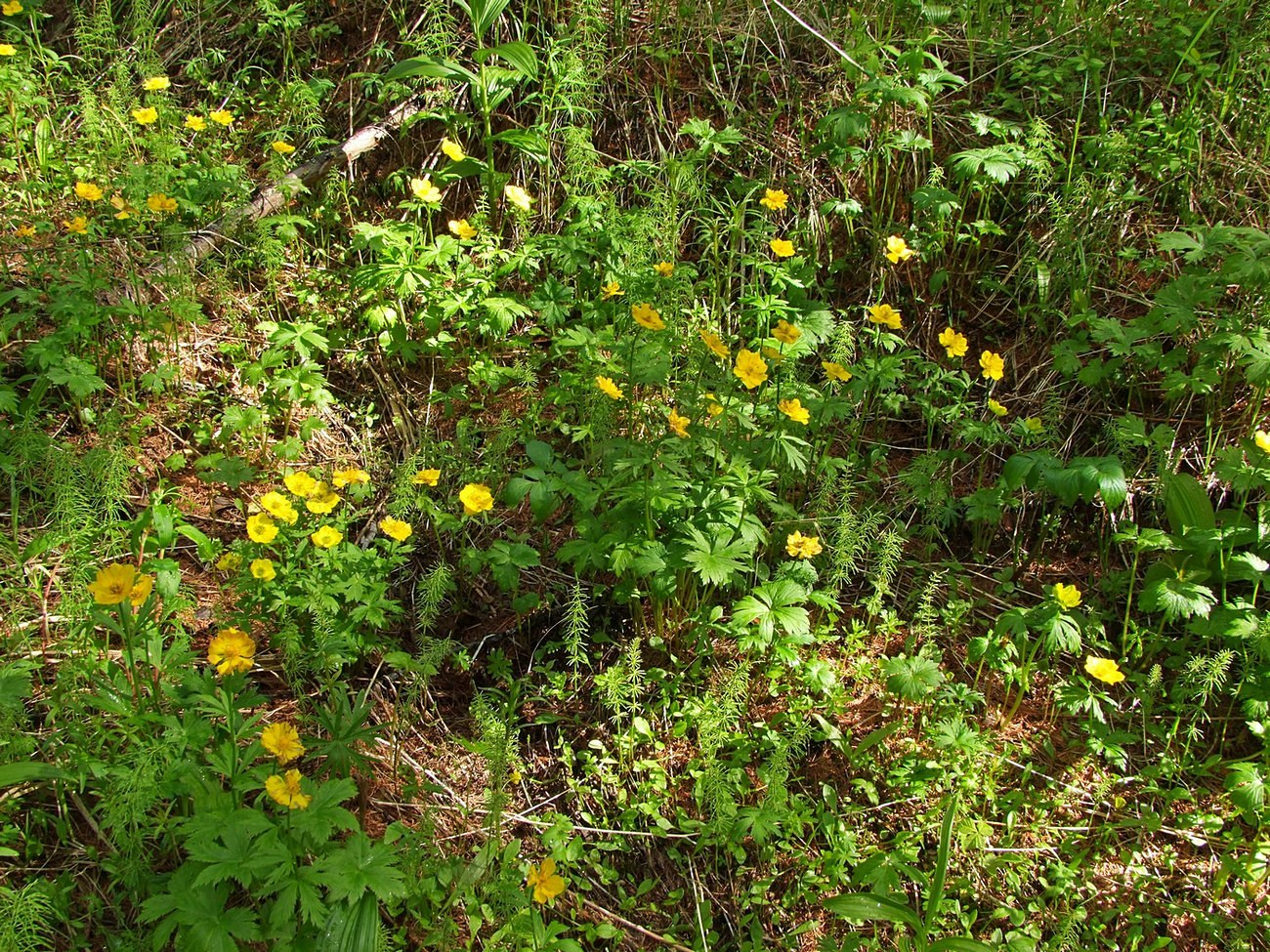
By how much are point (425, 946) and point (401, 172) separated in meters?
2.68

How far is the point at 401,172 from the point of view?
346cm

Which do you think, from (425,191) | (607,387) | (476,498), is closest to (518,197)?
(425,191)

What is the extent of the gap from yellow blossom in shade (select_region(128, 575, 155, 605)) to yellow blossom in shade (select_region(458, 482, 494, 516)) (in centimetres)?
74

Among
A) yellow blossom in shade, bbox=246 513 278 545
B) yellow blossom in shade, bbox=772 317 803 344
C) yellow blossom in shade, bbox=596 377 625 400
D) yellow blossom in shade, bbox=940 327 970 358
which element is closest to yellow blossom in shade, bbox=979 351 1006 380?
yellow blossom in shade, bbox=940 327 970 358

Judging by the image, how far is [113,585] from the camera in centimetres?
184

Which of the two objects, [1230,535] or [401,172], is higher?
[401,172]

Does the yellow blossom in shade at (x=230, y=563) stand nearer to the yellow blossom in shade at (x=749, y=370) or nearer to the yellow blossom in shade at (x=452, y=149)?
the yellow blossom in shade at (x=749, y=370)

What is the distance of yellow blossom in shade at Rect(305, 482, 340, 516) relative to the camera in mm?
2291

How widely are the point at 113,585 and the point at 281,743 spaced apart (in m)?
0.47

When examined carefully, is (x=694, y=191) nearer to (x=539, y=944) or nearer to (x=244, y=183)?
(x=244, y=183)

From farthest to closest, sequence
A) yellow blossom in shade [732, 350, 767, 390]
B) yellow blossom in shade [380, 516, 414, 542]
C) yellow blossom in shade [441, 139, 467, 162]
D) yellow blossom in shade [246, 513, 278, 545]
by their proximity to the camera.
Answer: yellow blossom in shade [441, 139, 467, 162]
yellow blossom in shade [732, 350, 767, 390]
yellow blossom in shade [380, 516, 414, 542]
yellow blossom in shade [246, 513, 278, 545]

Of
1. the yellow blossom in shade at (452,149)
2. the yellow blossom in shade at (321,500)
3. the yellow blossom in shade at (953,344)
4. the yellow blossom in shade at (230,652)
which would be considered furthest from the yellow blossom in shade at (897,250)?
the yellow blossom in shade at (230,652)

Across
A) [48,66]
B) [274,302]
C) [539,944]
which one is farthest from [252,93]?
[539,944]

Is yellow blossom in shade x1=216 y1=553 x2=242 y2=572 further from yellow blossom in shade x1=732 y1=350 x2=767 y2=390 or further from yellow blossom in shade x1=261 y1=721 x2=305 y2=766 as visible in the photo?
yellow blossom in shade x1=732 y1=350 x2=767 y2=390
